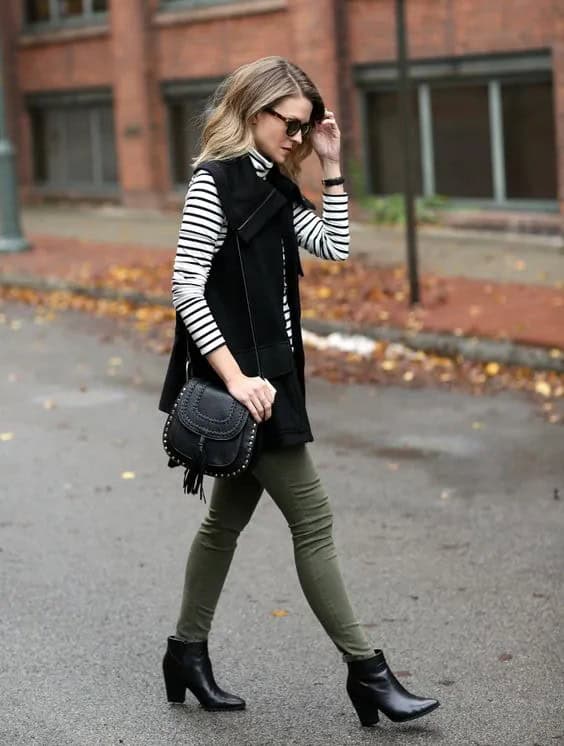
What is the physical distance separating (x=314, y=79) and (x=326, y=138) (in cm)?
1495

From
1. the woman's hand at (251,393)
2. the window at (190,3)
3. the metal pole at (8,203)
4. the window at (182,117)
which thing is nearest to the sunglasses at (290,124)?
the woman's hand at (251,393)

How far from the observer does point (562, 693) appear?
16.0 feet

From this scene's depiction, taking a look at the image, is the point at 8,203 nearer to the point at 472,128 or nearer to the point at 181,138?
the point at 181,138

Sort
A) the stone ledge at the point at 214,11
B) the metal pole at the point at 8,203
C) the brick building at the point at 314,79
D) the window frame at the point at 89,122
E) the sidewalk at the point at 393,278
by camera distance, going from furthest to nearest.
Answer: the window frame at the point at 89,122
the stone ledge at the point at 214,11
the metal pole at the point at 8,203
the brick building at the point at 314,79
the sidewalk at the point at 393,278

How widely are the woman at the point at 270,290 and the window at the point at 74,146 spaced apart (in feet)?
65.4

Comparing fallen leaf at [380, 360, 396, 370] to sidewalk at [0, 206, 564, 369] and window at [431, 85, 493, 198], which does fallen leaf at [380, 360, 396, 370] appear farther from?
window at [431, 85, 493, 198]

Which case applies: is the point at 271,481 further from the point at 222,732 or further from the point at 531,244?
the point at 531,244

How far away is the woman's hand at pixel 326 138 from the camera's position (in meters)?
4.63

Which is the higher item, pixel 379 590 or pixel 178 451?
pixel 178 451

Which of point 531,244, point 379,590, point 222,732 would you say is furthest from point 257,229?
point 531,244

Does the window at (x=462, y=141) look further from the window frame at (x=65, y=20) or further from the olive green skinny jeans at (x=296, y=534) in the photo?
the olive green skinny jeans at (x=296, y=534)

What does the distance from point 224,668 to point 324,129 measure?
1.81m

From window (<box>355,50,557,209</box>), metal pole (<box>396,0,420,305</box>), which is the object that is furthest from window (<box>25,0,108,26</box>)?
metal pole (<box>396,0,420,305</box>)

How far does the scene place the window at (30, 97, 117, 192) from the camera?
24422mm
